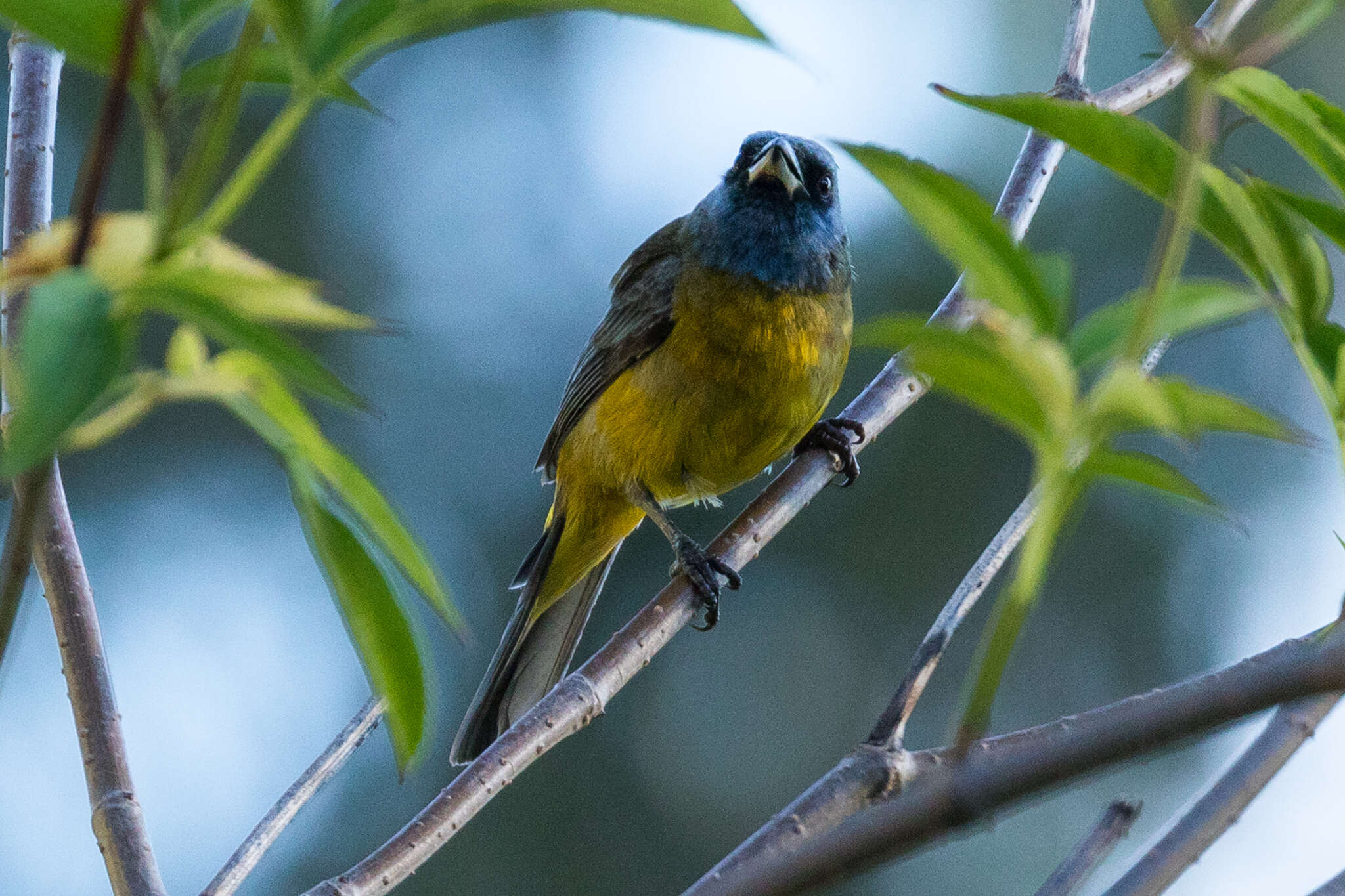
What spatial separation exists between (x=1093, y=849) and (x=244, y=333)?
1.06m

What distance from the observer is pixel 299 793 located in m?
1.86

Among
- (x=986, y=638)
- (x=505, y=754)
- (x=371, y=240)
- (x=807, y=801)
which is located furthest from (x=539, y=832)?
(x=986, y=638)

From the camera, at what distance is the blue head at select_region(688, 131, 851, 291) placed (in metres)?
3.94

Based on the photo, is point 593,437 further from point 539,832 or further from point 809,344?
point 539,832

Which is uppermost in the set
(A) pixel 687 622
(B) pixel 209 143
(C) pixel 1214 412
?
(A) pixel 687 622

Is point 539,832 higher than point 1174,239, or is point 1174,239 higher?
point 539,832

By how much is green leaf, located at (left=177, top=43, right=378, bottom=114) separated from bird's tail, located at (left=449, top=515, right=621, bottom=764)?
278cm

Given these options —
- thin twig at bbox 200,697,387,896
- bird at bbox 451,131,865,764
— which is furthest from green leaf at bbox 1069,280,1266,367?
bird at bbox 451,131,865,764

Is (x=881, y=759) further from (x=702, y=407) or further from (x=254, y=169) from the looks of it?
(x=702, y=407)

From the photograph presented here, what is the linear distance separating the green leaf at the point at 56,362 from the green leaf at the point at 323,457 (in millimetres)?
106

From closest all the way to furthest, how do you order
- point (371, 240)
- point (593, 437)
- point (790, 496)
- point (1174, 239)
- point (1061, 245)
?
point (1174, 239)
point (790, 496)
point (593, 437)
point (1061, 245)
point (371, 240)

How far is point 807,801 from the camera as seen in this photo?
1.39m

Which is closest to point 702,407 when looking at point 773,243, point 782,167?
point 773,243

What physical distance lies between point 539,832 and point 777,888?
308 inches
